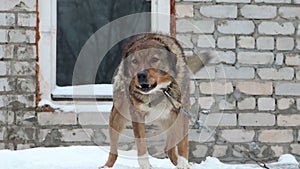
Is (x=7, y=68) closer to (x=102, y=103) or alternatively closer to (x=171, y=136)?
(x=102, y=103)

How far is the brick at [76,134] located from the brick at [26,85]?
45cm

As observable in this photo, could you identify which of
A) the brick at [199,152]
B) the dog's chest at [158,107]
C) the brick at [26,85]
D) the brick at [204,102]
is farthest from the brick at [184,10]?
the dog's chest at [158,107]

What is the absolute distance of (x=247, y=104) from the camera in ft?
18.9

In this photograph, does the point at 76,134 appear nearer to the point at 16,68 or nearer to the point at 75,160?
the point at 16,68

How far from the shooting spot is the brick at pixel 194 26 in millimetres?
5590

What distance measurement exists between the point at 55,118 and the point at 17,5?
105cm

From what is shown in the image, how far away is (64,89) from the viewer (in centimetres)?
555

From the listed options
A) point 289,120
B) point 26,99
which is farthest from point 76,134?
point 289,120

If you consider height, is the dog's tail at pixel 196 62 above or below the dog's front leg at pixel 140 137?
above

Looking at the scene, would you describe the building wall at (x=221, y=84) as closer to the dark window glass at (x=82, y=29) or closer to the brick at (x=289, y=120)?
the brick at (x=289, y=120)

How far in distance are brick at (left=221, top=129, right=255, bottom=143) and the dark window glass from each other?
119 cm

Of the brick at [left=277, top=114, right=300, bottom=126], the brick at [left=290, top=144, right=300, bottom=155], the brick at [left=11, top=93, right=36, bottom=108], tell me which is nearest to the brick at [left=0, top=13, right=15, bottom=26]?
the brick at [left=11, top=93, right=36, bottom=108]

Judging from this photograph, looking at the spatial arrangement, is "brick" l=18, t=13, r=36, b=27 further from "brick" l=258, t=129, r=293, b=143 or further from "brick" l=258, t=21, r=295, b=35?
"brick" l=258, t=129, r=293, b=143

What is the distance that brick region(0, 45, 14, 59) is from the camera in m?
5.43
